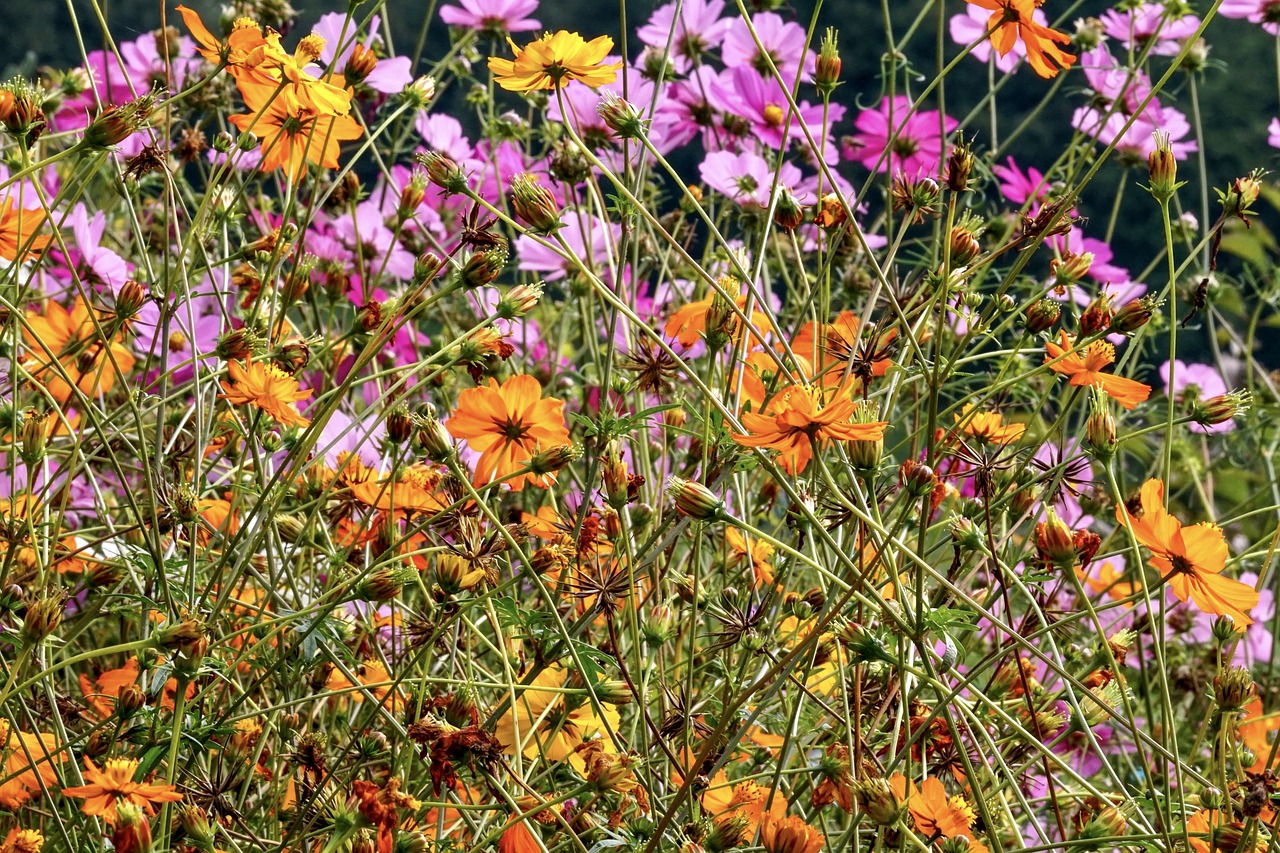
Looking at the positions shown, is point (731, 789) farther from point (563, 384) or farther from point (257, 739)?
point (563, 384)

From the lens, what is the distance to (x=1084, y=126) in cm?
105

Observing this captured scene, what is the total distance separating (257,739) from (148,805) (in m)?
0.10

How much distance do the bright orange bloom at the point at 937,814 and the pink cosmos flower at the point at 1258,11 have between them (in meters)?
0.66

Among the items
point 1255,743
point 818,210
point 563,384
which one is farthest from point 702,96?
point 1255,743

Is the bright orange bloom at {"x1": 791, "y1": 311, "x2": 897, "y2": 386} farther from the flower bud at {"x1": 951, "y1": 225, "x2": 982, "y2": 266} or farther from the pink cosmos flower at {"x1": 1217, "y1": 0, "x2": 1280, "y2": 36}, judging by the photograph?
the pink cosmos flower at {"x1": 1217, "y1": 0, "x2": 1280, "y2": 36}

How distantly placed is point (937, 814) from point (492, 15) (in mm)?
700

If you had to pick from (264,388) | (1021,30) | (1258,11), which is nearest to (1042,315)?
(1021,30)

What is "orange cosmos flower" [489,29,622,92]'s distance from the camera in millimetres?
538

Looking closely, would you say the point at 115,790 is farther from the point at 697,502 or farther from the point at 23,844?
the point at 697,502

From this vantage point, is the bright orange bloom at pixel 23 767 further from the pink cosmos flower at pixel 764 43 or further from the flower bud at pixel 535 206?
the pink cosmos flower at pixel 764 43

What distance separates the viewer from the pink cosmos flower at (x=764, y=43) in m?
0.92

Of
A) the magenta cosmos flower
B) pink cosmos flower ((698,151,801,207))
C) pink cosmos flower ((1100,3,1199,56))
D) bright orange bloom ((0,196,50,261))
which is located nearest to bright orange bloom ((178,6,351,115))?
bright orange bloom ((0,196,50,261))

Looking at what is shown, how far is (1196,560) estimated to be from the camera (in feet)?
1.55

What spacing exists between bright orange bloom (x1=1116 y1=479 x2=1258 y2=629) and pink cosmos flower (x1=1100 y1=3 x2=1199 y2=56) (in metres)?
0.58
